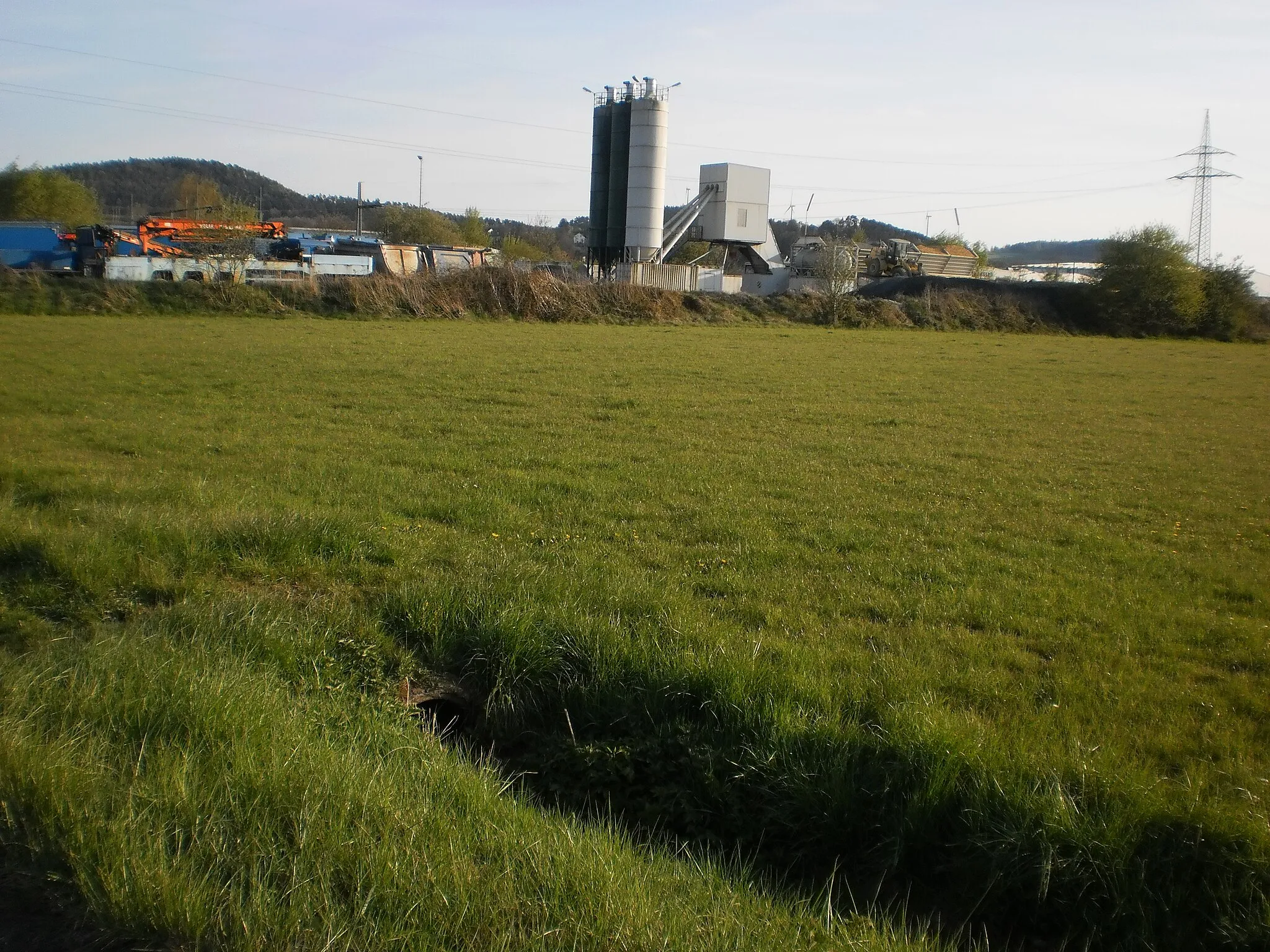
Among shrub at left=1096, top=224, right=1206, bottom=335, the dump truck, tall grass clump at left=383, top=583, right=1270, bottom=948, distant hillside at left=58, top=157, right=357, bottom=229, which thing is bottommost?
tall grass clump at left=383, top=583, right=1270, bottom=948

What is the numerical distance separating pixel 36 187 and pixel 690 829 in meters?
97.9

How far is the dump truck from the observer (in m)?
83.8

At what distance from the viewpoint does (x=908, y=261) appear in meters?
84.9

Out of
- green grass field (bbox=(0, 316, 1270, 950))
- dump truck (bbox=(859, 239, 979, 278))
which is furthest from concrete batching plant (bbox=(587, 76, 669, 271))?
green grass field (bbox=(0, 316, 1270, 950))

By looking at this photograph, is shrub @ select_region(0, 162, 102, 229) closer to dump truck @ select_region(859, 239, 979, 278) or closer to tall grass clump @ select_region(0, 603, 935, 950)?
dump truck @ select_region(859, 239, 979, 278)

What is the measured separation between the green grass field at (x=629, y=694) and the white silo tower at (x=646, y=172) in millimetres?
57714

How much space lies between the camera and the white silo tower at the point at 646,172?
6688 cm

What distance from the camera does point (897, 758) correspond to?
481 centimetres

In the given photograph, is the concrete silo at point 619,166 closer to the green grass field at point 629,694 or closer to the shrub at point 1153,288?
the shrub at point 1153,288

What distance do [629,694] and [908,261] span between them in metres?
85.4

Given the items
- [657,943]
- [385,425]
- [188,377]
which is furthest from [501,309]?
[657,943]

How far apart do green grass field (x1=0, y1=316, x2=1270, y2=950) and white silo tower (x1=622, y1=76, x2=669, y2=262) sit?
189 feet

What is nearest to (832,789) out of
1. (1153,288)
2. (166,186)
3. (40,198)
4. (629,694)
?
(629,694)

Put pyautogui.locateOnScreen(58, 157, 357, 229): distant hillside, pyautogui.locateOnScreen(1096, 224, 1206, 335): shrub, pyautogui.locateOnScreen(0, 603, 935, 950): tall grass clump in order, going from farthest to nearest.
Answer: pyautogui.locateOnScreen(58, 157, 357, 229): distant hillside → pyautogui.locateOnScreen(1096, 224, 1206, 335): shrub → pyautogui.locateOnScreen(0, 603, 935, 950): tall grass clump
